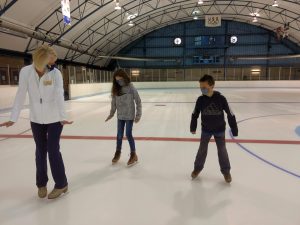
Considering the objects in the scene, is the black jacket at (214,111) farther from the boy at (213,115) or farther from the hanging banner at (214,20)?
the hanging banner at (214,20)

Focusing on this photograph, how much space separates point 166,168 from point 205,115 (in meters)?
1.25

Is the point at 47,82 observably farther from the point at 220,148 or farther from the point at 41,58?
the point at 220,148

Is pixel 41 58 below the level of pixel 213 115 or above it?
above

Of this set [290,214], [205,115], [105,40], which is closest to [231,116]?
[205,115]

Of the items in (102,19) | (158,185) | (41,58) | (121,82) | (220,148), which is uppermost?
(102,19)

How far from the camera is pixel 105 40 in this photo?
2781 cm

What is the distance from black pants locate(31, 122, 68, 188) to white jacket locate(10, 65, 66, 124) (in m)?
0.10

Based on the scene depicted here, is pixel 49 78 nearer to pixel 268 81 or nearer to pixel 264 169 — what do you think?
pixel 264 169

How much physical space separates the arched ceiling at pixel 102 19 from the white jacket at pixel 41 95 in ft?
39.0

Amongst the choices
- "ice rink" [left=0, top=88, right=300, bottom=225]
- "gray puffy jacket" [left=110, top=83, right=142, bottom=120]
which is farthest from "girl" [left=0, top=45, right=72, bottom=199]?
"gray puffy jacket" [left=110, top=83, right=142, bottom=120]

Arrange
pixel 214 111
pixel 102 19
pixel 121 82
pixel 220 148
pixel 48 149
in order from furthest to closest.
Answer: pixel 102 19, pixel 121 82, pixel 220 148, pixel 214 111, pixel 48 149

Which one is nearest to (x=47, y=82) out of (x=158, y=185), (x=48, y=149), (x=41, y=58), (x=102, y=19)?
(x=41, y=58)

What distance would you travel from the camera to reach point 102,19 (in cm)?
2236

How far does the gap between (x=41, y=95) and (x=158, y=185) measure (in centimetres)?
188
